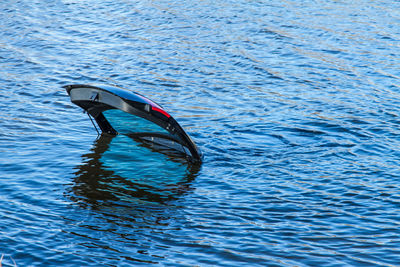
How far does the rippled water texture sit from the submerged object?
0.37 metres

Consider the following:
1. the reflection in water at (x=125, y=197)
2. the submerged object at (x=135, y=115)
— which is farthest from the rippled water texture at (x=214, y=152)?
the submerged object at (x=135, y=115)

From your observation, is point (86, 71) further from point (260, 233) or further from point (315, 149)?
point (260, 233)

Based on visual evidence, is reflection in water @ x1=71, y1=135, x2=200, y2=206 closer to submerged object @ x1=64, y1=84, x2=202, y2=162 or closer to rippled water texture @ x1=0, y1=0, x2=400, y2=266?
rippled water texture @ x1=0, y1=0, x2=400, y2=266

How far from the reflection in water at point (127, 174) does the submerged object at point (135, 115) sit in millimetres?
290

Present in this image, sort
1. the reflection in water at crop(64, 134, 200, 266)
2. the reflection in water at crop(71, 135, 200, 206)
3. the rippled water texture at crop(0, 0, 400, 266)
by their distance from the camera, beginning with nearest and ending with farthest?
the reflection in water at crop(64, 134, 200, 266)
the rippled water texture at crop(0, 0, 400, 266)
the reflection in water at crop(71, 135, 200, 206)

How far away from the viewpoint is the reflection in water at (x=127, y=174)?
1001 centimetres

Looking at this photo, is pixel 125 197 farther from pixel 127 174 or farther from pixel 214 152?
pixel 214 152

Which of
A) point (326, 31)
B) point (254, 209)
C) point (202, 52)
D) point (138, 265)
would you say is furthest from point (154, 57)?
point (138, 265)

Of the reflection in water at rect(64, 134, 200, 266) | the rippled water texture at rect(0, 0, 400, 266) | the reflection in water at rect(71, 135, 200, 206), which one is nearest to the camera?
the reflection in water at rect(64, 134, 200, 266)

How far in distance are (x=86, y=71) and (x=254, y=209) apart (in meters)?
11.1

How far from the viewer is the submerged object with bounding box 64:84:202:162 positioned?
10633mm

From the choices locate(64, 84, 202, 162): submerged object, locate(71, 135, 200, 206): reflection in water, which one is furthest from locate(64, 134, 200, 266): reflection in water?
locate(64, 84, 202, 162): submerged object

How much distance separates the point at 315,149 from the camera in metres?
12.3

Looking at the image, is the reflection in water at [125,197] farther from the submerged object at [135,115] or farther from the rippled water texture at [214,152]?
the submerged object at [135,115]
